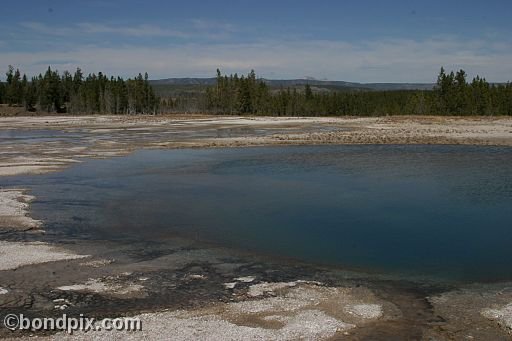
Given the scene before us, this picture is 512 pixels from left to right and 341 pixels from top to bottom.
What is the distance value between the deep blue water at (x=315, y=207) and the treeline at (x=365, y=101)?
72900 millimetres

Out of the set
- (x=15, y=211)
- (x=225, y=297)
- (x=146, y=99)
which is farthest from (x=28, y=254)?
(x=146, y=99)

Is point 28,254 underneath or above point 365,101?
underneath

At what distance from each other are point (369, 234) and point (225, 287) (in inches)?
241

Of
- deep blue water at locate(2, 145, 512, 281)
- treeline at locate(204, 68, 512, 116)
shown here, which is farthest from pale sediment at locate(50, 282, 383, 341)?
treeline at locate(204, 68, 512, 116)

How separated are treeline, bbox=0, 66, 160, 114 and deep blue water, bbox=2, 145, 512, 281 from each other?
323ft

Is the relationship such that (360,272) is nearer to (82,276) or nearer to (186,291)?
(186,291)

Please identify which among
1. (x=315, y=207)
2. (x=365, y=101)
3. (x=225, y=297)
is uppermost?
(x=365, y=101)

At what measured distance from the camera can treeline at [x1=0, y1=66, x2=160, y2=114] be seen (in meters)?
128

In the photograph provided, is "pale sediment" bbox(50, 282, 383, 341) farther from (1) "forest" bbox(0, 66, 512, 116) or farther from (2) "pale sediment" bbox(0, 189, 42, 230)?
Result: (1) "forest" bbox(0, 66, 512, 116)

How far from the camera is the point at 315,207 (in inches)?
790

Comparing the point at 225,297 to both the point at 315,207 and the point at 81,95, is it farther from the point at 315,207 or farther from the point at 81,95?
the point at 81,95

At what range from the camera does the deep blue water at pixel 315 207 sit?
14359 mm

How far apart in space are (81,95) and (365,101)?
75.6m

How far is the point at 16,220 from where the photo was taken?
17750 millimetres
